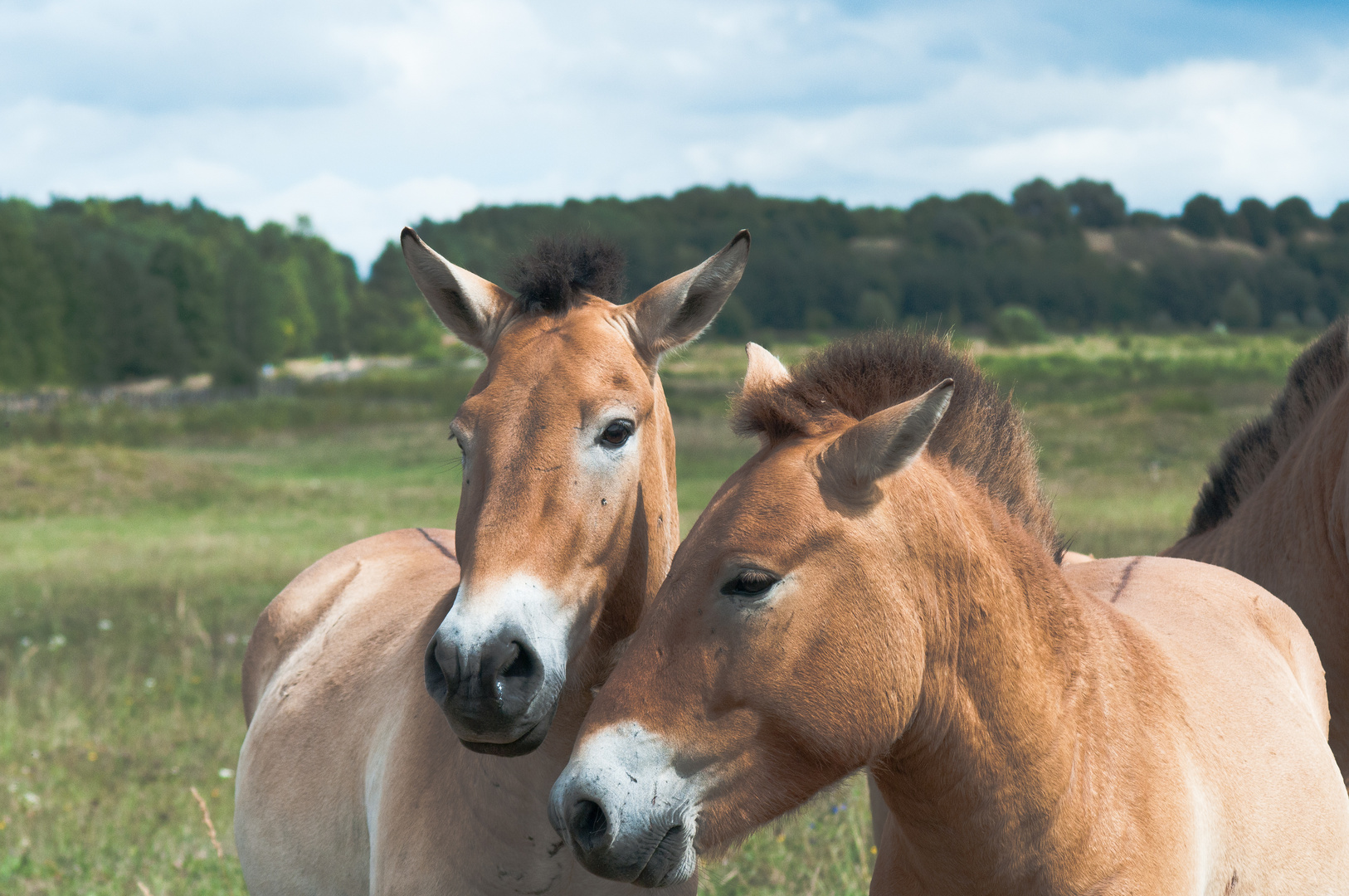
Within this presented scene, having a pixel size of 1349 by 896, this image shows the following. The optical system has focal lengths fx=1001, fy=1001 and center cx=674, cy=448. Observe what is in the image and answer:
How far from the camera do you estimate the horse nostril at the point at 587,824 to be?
1.99 meters

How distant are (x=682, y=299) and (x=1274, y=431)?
2969 millimetres

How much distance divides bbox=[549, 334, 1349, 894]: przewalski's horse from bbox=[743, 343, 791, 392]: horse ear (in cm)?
2

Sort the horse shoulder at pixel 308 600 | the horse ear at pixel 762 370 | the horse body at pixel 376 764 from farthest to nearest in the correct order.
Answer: the horse shoulder at pixel 308 600 → the horse body at pixel 376 764 → the horse ear at pixel 762 370

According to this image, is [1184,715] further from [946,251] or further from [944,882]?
[946,251]

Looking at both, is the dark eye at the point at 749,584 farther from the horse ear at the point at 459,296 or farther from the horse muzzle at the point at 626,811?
the horse ear at the point at 459,296

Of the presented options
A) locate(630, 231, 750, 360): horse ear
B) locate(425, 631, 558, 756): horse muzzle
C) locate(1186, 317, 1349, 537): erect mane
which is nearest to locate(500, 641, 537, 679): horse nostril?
locate(425, 631, 558, 756): horse muzzle

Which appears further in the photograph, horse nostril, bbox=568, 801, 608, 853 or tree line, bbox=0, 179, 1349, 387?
tree line, bbox=0, 179, 1349, 387

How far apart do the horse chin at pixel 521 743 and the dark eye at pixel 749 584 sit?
59 cm

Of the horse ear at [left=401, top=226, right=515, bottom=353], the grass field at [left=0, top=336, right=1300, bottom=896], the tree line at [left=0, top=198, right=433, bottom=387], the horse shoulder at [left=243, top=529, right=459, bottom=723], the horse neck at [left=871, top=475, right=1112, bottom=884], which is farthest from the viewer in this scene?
the tree line at [left=0, top=198, right=433, bottom=387]

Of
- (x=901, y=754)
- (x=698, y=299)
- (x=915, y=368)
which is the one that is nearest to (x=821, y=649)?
(x=901, y=754)

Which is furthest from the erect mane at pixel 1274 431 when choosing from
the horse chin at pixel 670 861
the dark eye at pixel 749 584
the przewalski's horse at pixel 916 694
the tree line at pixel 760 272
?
the tree line at pixel 760 272

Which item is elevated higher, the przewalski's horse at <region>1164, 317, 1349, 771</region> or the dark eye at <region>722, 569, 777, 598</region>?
the dark eye at <region>722, 569, 777, 598</region>

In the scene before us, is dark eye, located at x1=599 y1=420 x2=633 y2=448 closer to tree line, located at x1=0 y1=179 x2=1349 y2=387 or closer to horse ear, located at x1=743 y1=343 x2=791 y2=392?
horse ear, located at x1=743 y1=343 x2=791 y2=392

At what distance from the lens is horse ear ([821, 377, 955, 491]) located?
206 centimetres
